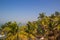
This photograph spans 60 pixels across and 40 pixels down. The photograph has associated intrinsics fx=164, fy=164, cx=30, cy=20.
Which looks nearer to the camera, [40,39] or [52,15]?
[40,39]

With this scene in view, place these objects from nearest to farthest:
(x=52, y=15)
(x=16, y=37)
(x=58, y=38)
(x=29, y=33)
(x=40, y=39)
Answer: (x=16, y=37), (x=29, y=33), (x=58, y=38), (x=40, y=39), (x=52, y=15)

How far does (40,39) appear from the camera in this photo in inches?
1704

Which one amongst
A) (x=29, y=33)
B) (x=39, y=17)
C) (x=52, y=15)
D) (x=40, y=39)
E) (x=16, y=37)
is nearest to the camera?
(x=16, y=37)

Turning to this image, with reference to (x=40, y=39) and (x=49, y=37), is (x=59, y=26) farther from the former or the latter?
(x=40, y=39)

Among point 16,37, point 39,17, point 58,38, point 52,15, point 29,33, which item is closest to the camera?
point 16,37

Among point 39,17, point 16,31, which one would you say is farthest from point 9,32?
point 39,17

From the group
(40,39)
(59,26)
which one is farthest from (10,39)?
(40,39)

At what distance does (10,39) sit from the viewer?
29.7 m

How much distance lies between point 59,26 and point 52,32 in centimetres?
351

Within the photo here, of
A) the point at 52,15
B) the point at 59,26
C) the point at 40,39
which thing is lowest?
the point at 40,39

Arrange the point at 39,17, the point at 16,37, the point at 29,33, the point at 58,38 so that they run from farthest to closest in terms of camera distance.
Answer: the point at 39,17 → the point at 58,38 → the point at 29,33 → the point at 16,37

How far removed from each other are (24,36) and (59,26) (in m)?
9.04

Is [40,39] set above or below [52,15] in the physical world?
below

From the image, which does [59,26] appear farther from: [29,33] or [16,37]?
[16,37]
